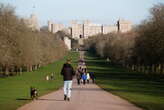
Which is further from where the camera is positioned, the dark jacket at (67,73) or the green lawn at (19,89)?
the dark jacket at (67,73)

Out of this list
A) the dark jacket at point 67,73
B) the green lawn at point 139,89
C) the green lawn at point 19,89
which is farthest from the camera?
the green lawn at point 139,89

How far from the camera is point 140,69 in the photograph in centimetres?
8762

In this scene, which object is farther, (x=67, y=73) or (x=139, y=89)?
(x=139, y=89)

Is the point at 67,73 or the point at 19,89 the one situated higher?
the point at 67,73

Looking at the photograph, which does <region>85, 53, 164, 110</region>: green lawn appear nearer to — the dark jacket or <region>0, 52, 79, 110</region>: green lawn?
A: the dark jacket

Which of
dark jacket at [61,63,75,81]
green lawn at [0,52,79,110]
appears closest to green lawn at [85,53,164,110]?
dark jacket at [61,63,75,81]

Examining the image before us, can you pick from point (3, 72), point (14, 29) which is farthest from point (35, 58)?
point (14, 29)

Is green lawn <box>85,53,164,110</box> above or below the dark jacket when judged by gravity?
below

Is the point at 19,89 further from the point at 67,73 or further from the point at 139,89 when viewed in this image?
the point at 67,73

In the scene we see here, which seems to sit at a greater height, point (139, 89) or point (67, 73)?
point (67, 73)

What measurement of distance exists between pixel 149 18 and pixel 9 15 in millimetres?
18955

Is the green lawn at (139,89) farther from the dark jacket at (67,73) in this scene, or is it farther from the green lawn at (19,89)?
the green lawn at (19,89)

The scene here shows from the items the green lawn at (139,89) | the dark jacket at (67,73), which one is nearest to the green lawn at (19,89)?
the dark jacket at (67,73)

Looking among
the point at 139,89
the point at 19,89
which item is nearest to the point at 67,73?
the point at 19,89
